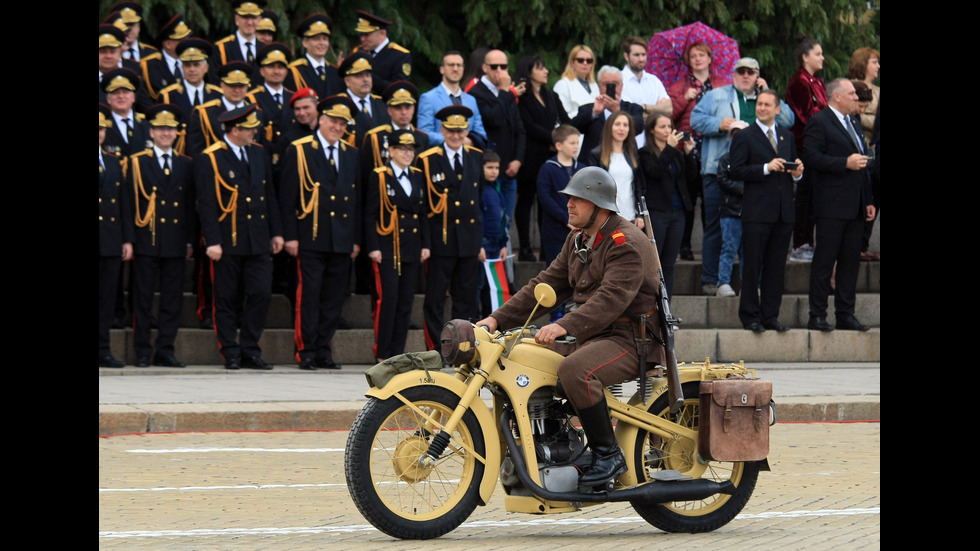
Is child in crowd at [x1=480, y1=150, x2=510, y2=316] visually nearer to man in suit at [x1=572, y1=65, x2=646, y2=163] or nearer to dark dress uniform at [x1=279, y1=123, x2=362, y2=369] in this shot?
man in suit at [x1=572, y1=65, x2=646, y2=163]

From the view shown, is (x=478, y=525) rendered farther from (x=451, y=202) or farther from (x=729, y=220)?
(x=729, y=220)

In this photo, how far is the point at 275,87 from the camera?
1708 cm

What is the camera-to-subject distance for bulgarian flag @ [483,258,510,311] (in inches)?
683

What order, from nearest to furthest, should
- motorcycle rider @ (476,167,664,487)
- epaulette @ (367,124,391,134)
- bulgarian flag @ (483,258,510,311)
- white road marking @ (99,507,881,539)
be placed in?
1. motorcycle rider @ (476,167,664,487)
2. white road marking @ (99,507,881,539)
3. epaulette @ (367,124,391,134)
4. bulgarian flag @ (483,258,510,311)

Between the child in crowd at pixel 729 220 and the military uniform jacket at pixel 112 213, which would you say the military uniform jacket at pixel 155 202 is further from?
the child in crowd at pixel 729 220

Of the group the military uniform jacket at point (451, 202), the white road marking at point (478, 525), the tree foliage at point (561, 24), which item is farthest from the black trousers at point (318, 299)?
the white road marking at point (478, 525)

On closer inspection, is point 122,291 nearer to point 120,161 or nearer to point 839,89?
point 120,161

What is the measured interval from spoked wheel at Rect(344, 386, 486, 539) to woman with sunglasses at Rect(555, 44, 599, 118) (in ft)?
33.0

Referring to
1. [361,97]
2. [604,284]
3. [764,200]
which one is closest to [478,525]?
[604,284]

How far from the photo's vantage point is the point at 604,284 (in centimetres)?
863

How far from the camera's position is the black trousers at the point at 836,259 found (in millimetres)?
17891

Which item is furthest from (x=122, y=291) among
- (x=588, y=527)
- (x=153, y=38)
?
(x=588, y=527)

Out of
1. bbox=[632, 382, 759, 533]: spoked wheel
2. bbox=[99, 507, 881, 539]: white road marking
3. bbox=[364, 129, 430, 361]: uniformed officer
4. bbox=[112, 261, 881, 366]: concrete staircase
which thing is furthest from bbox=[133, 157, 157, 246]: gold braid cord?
bbox=[632, 382, 759, 533]: spoked wheel
